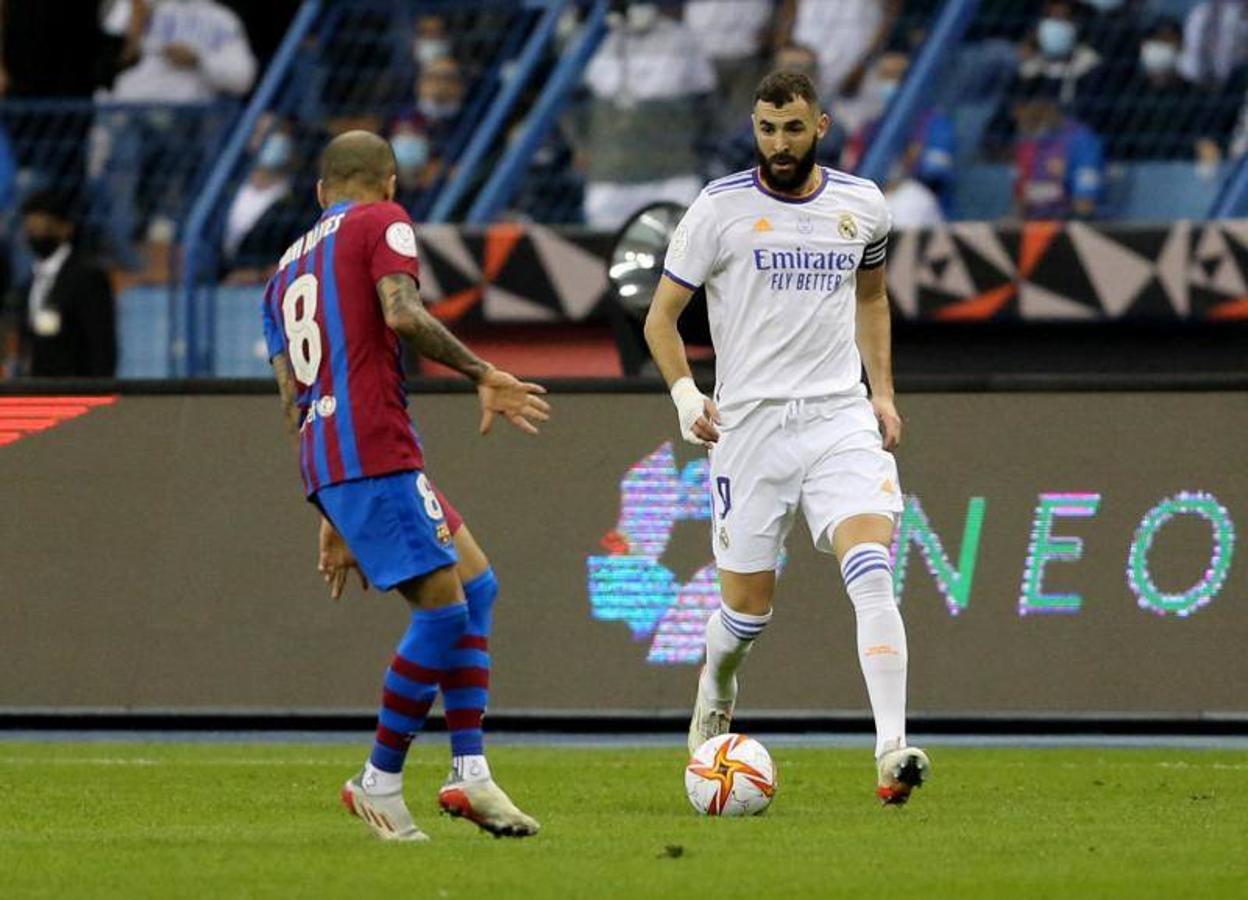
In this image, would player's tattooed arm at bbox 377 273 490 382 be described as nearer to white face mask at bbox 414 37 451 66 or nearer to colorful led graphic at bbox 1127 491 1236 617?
colorful led graphic at bbox 1127 491 1236 617

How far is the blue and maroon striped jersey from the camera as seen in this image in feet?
24.7

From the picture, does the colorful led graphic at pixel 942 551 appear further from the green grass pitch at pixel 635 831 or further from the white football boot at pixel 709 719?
the white football boot at pixel 709 719

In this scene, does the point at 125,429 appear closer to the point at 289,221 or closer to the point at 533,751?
the point at 533,751

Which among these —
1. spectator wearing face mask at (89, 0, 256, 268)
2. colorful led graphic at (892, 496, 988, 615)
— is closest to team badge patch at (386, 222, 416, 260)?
colorful led graphic at (892, 496, 988, 615)

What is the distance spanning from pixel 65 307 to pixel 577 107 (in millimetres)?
3496

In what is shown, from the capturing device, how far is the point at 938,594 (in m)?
12.1

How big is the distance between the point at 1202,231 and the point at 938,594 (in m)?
3.41

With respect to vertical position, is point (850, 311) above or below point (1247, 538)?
above

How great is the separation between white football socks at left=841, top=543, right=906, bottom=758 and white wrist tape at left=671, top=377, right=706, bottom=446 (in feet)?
2.12

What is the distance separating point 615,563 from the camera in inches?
486

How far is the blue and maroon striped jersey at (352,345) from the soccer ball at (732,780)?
1.66 m

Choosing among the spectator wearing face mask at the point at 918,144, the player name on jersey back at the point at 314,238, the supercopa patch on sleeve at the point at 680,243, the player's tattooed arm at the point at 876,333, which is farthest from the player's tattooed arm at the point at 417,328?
the spectator wearing face mask at the point at 918,144

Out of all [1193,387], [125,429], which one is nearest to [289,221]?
[125,429]

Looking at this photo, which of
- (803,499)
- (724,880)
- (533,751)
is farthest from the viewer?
(533,751)
